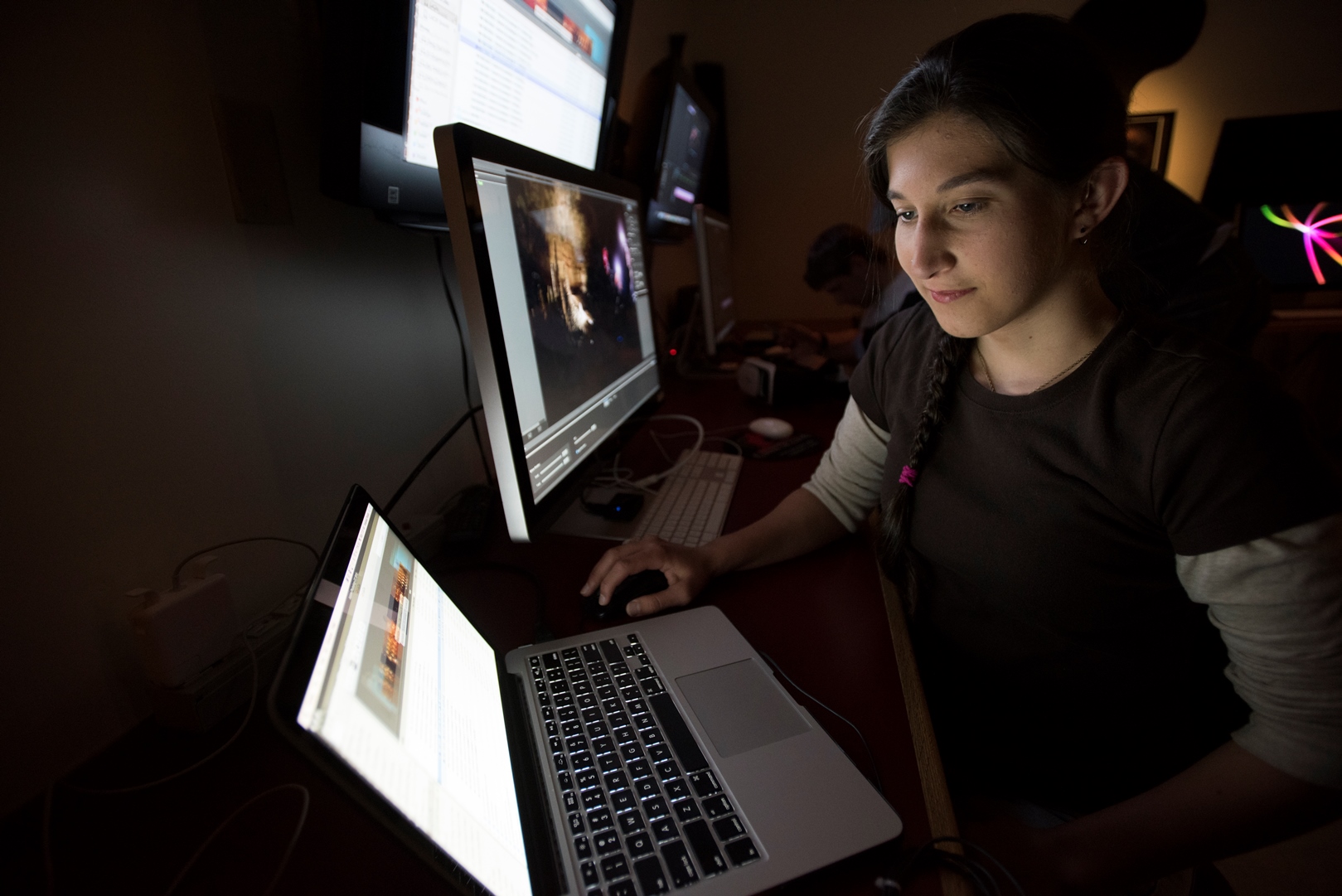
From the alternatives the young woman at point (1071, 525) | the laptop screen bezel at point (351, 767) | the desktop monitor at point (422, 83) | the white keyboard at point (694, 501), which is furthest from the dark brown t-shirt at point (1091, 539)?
the desktop monitor at point (422, 83)

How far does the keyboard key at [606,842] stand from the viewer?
39 cm

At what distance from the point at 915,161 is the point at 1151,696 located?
25.8 inches

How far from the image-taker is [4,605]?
18.2 inches

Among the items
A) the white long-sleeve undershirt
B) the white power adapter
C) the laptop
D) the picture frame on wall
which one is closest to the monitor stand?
the laptop

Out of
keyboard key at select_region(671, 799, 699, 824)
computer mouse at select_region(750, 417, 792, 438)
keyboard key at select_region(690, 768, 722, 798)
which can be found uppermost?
keyboard key at select_region(690, 768, 722, 798)

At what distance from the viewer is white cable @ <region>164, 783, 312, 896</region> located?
1.31 feet

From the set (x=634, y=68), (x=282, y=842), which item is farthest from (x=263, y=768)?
(x=634, y=68)

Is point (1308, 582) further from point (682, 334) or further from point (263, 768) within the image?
point (682, 334)

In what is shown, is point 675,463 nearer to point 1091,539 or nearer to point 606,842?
point 1091,539

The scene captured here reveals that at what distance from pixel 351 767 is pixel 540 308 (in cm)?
54

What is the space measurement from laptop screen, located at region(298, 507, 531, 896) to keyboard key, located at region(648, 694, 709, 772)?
13 cm

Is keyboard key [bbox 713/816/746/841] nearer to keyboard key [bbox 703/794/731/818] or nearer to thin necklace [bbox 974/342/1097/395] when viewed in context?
keyboard key [bbox 703/794/731/818]

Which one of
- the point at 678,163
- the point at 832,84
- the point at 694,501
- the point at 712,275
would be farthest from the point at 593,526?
the point at 832,84

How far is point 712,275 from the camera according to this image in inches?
72.7
